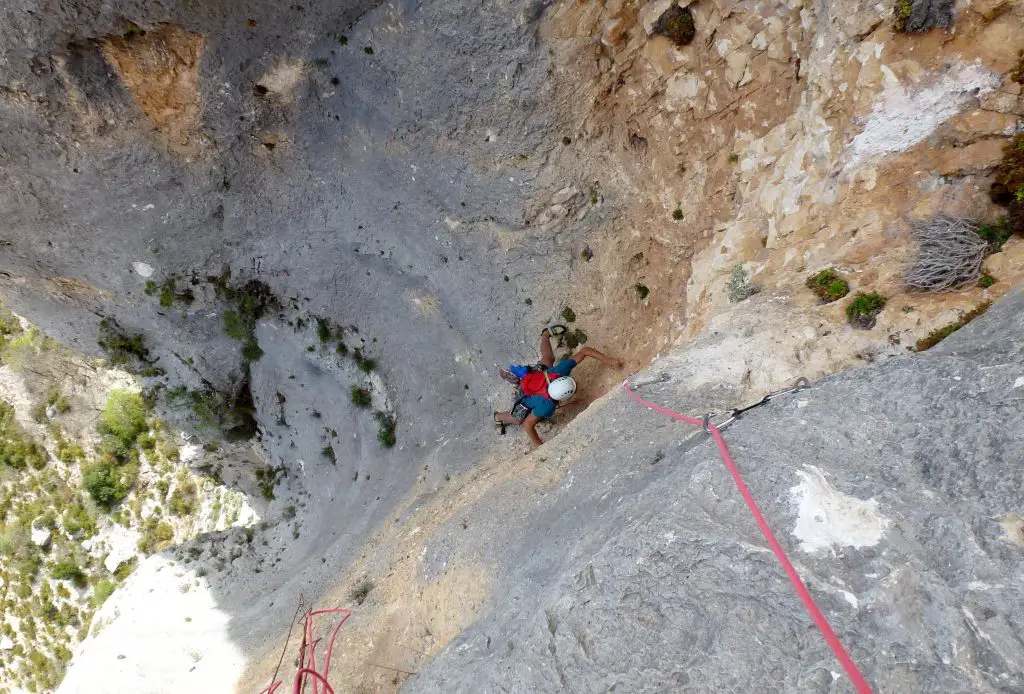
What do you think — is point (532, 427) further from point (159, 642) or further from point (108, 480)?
point (108, 480)

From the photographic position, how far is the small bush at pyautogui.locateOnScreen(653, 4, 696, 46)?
6590 millimetres

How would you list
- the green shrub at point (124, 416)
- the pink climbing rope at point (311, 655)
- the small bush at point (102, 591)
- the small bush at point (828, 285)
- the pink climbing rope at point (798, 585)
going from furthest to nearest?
the green shrub at point (124, 416) → the small bush at point (102, 591) → the pink climbing rope at point (311, 655) → the small bush at point (828, 285) → the pink climbing rope at point (798, 585)

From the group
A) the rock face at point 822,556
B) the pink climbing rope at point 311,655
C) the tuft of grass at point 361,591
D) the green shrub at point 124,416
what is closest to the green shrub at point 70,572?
the green shrub at point 124,416

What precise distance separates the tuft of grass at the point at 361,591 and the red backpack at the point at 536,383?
3.40 m

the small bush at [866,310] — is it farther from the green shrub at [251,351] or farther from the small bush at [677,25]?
the green shrub at [251,351]

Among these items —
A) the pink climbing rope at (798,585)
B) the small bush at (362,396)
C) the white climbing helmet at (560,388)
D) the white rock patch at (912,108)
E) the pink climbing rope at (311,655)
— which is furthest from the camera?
the small bush at (362,396)

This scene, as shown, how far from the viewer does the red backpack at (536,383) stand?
8000 millimetres

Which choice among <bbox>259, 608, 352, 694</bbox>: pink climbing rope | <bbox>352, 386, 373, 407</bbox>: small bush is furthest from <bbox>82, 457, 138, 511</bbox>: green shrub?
<bbox>259, 608, 352, 694</bbox>: pink climbing rope

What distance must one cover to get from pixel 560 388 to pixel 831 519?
4.59m

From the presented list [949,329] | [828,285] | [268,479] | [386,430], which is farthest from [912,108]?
[268,479]

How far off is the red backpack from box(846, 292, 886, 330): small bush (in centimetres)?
400

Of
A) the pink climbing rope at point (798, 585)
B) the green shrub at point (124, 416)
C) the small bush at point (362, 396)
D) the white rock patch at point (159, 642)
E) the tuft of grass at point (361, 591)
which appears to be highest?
the green shrub at point (124, 416)

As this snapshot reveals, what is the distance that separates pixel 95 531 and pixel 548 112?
13486 millimetres

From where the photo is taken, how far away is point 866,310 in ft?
15.8
